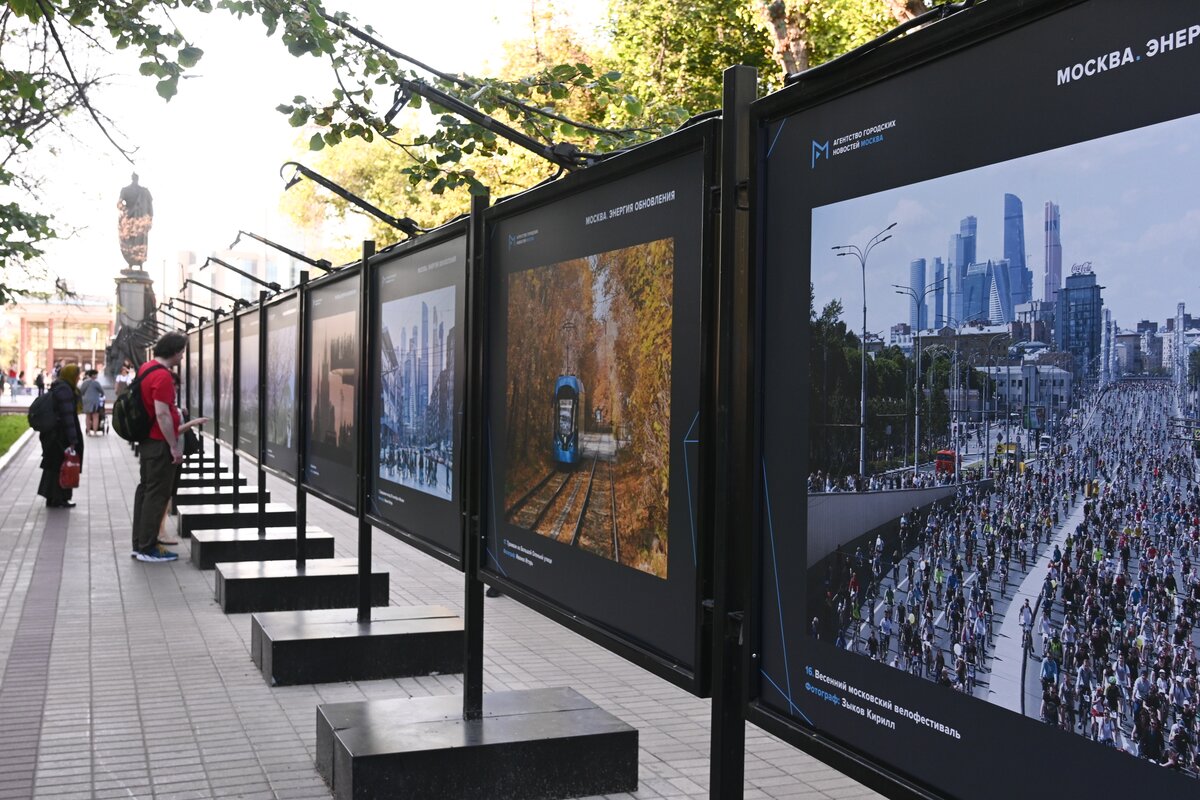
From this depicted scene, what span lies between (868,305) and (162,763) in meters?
4.24

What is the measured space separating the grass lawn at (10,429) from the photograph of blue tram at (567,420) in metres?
24.5

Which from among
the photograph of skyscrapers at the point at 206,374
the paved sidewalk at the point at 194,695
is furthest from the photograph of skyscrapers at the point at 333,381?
the photograph of skyscrapers at the point at 206,374

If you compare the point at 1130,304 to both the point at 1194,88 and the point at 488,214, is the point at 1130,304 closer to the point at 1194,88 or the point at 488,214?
the point at 1194,88

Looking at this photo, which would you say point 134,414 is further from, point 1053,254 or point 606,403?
point 1053,254

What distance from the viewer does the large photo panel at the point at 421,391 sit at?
5.31 metres

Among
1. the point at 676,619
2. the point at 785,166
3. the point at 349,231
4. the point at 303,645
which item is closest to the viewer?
the point at 785,166

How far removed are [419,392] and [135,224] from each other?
3847cm

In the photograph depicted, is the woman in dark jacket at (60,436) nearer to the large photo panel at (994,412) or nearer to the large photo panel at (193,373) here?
the large photo panel at (193,373)

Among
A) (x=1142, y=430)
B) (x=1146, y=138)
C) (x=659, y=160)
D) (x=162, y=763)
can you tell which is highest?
(x=659, y=160)

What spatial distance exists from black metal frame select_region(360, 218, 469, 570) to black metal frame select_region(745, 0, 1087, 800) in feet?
7.40

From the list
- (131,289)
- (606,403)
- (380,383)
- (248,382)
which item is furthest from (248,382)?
(131,289)

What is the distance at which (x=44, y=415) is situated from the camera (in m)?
15.0

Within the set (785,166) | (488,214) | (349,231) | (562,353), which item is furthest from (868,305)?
(349,231)

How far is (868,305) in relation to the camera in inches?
95.0
